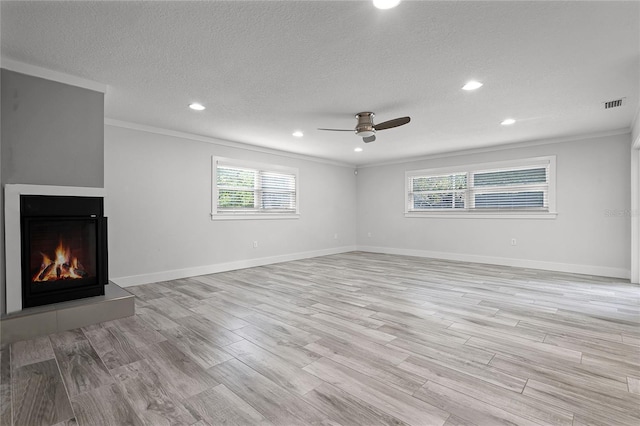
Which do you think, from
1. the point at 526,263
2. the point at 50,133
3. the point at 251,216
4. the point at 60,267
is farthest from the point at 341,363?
the point at 526,263

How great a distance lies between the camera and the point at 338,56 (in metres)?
2.55

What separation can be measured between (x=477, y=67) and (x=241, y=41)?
2.06 m

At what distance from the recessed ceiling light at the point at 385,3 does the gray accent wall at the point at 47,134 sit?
2879 mm

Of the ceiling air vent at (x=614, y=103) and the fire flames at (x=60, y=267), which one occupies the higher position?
the ceiling air vent at (x=614, y=103)

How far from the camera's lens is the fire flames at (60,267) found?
2762mm

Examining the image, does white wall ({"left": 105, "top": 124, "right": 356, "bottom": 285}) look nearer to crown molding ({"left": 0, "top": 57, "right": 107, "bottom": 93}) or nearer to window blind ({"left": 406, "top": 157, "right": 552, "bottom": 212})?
A: crown molding ({"left": 0, "top": 57, "right": 107, "bottom": 93})

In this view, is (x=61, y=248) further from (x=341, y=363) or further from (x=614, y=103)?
(x=614, y=103)

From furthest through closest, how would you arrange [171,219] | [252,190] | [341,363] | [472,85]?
1. [252,190]
2. [171,219]
3. [472,85]
4. [341,363]

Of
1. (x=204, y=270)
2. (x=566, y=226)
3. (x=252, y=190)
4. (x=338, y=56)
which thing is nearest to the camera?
(x=338, y=56)

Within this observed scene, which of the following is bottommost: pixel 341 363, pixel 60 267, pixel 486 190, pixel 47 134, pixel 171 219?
pixel 341 363

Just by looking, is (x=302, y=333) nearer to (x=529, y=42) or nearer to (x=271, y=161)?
(x=529, y=42)

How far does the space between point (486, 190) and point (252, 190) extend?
15.7ft

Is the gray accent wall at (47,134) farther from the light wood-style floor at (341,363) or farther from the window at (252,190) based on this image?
the window at (252,190)

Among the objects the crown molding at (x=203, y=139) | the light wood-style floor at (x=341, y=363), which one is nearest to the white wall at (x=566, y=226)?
the light wood-style floor at (x=341, y=363)
